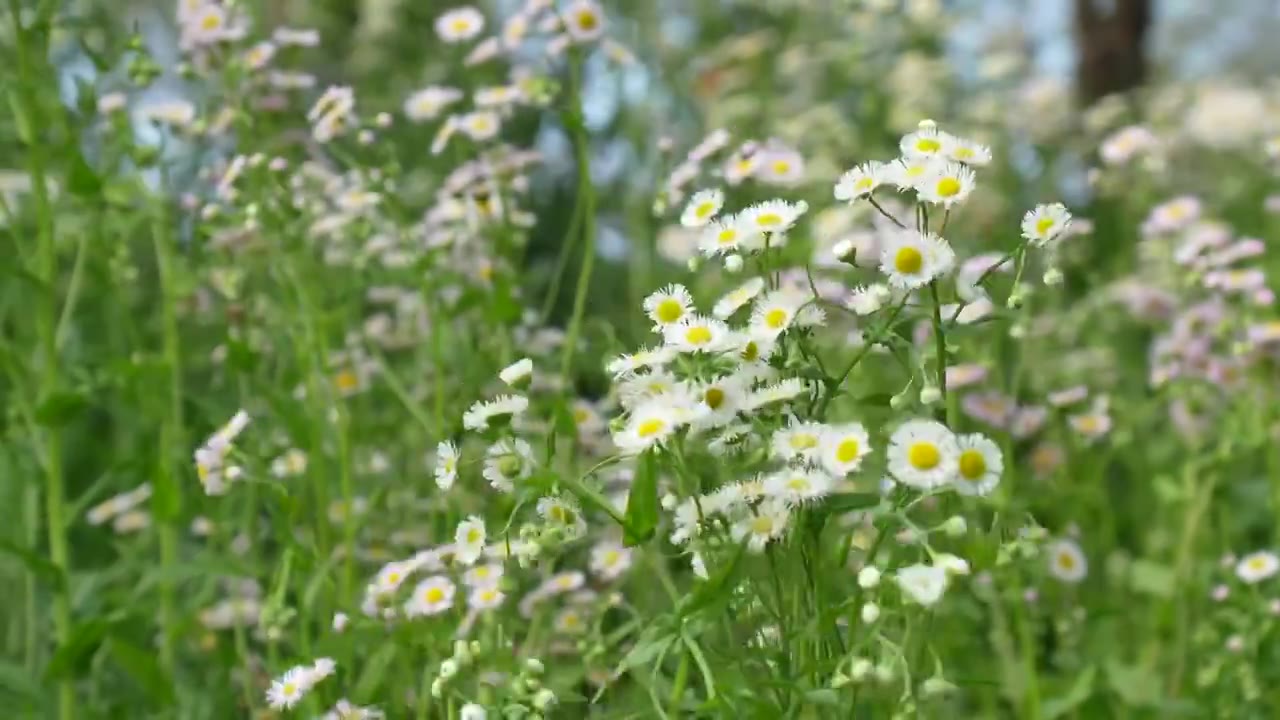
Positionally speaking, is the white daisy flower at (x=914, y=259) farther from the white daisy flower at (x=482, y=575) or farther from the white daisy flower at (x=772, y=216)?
the white daisy flower at (x=482, y=575)

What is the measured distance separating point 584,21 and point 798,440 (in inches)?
39.6

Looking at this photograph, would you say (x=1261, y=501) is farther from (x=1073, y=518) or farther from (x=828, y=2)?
(x=828, y=2)

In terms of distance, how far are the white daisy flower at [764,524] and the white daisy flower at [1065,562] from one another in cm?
85

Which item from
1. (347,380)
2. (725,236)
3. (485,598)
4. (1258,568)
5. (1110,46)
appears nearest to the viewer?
(725,236)

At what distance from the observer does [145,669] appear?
1758mm

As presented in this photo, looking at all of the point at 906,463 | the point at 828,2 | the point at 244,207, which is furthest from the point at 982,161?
the point at 828,2

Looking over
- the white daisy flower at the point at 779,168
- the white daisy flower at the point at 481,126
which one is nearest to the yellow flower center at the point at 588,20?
the white daisy flower at the point at 481,126

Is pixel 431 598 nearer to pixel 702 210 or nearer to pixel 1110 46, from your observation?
pixel 702 210

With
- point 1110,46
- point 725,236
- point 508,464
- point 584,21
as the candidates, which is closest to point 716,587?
point 508,464

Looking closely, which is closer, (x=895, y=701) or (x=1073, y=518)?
(x=895, y=701)

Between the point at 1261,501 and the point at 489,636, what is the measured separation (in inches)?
64.1

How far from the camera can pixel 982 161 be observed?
46.8 inches

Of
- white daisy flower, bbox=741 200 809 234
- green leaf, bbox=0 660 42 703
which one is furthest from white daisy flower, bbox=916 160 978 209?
green leaf, bbox=0 660 42 703

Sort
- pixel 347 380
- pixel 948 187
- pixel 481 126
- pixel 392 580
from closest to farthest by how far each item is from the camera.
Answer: pixel 948 187, pixel 392 580, pixel 481 126, pixel 347 380
